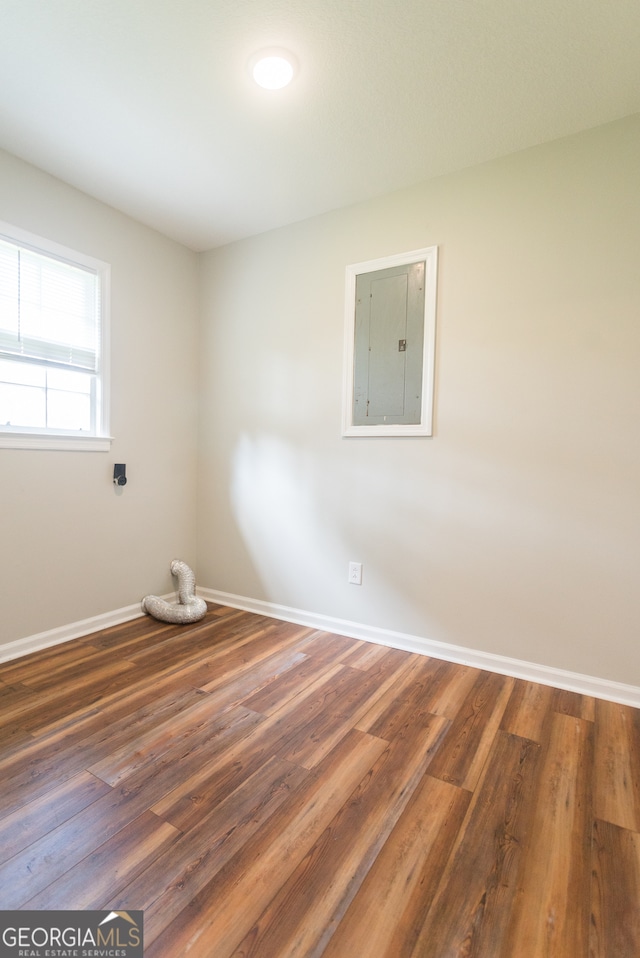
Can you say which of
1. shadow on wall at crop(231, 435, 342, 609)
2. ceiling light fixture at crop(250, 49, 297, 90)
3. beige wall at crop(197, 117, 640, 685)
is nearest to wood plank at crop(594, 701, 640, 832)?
beige wall at crop(197, 117, 640, 685)

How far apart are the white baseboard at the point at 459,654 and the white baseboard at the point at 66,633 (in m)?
0.75

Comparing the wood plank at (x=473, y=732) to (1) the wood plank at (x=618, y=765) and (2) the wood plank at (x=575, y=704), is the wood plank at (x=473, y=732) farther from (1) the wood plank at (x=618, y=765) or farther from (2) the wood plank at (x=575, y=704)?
(1) the wood plank at (x=618, y=765)

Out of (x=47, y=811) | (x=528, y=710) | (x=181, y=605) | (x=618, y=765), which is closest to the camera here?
(x=47, y=811)

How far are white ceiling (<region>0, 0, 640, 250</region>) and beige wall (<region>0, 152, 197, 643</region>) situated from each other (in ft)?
0.96

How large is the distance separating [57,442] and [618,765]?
313 cm

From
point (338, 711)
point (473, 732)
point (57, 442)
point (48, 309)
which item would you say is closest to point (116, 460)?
point (57, 442)

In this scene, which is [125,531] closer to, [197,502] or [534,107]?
[197,502]

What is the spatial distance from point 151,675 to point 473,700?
162cm

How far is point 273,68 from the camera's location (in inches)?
68.3

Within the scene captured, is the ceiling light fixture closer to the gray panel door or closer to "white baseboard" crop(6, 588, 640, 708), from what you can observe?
the gray panel door

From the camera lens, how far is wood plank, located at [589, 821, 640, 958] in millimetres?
991

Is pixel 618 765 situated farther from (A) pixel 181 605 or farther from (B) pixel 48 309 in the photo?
(B) pixel 48 309

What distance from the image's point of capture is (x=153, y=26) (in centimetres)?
159

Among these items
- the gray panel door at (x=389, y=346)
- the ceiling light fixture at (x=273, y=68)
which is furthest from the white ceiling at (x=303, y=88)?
the gray panel door at (x=389, y=346)
